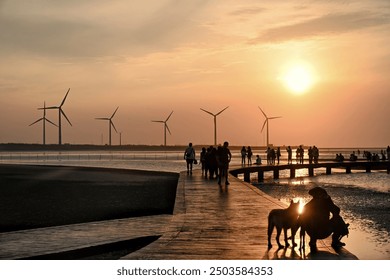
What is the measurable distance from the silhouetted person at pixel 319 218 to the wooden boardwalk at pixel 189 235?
28 centimetres

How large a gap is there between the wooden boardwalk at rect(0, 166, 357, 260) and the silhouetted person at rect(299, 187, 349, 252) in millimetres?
277

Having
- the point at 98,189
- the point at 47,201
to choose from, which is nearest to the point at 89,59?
the point at 47,201

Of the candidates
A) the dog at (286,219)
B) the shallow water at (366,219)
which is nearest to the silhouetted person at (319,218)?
the dog at (286,219)

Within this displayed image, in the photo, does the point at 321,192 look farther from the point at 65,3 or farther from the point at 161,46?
the point at 65,3

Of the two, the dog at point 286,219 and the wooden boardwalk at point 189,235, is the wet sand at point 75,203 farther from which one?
the dog at point 286,219

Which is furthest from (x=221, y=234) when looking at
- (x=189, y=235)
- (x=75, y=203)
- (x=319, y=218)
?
(x=75, y=203)

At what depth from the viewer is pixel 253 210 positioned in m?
18.5

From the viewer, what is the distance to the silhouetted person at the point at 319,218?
1161cm

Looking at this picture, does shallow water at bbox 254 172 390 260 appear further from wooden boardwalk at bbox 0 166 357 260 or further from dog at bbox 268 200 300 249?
dog at bbox 268 200 300 249

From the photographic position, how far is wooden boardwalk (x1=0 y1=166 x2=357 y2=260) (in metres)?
11.3

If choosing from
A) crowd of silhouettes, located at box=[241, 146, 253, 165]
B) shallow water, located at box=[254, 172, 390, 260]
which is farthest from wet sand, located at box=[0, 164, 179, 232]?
crowd of silhouettes, located at box=[241, 146, 253, 165]

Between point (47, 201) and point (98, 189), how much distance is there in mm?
7743

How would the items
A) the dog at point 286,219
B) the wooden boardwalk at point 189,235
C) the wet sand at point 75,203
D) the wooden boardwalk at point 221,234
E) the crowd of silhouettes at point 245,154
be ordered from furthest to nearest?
the crowd of silhouettes at point 245,154 → the wet sand at point 75,203 → the dog at point 286,219 → the wooden boardwalk at point 189,235 → the wooden boardwalk at point 221,234

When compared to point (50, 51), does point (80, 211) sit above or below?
below
